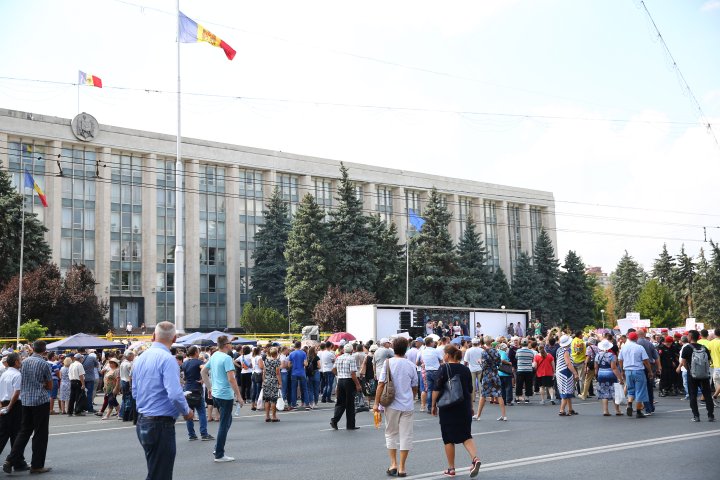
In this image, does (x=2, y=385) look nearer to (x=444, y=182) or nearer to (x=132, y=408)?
(x=132, y=408)

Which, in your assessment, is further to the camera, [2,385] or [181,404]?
[2,385]

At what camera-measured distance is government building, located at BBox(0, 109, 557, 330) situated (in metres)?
66.8

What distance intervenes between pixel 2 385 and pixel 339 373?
21.8ft

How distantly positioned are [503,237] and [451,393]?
301ft

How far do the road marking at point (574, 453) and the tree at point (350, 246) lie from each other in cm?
5020

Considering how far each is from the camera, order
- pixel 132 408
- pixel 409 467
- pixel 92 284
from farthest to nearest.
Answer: pixel 92 284 < pixel 132 408 < pixel 409 467

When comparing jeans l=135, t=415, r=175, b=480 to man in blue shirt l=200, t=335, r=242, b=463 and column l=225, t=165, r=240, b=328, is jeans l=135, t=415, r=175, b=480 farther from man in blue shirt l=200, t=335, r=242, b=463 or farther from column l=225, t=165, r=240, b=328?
column l=225, t=165, r=240, b=328

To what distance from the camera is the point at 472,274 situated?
239 ft

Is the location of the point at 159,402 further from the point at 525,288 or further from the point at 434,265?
the point at 525,288

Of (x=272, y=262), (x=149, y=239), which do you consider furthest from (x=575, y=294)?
(x=149, y=239)

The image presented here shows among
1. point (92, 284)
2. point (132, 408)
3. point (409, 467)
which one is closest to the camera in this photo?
point (409, 467)

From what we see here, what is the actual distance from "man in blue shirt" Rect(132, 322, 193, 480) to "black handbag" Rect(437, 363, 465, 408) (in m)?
3.76

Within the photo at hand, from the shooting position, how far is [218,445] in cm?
1179

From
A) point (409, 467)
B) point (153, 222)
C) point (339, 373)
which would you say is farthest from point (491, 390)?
point (153, 222)
